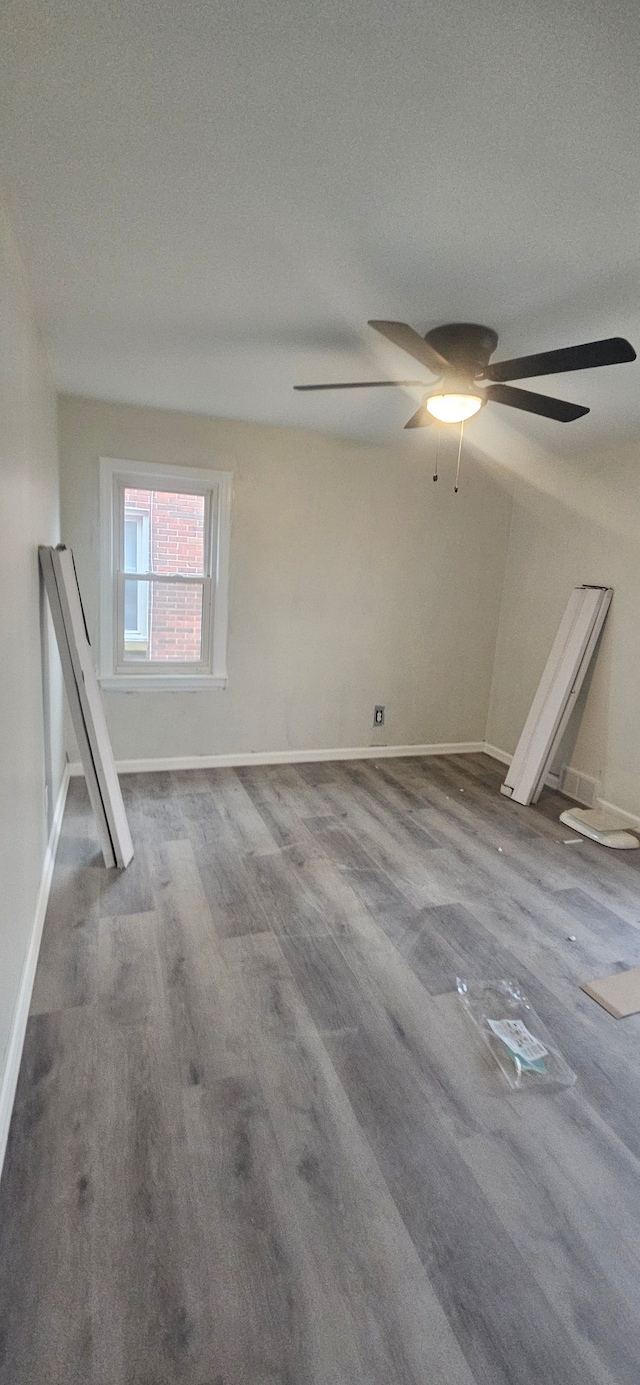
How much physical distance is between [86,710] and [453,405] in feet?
6.66

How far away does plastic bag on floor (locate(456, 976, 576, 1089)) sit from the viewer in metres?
1.84

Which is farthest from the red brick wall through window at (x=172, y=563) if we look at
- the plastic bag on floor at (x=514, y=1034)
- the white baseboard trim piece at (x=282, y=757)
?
the plastic bag on floor at (x=514, y=1034)

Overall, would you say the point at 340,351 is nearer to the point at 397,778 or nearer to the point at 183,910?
the point at 183,910

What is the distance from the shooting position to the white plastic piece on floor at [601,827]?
348 centimetres

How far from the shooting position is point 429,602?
15.3 ft

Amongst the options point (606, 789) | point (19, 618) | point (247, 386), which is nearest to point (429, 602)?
point (606, 789)

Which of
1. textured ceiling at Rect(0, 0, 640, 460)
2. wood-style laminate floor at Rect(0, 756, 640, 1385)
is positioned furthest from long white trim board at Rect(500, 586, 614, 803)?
textured ceiling at Rect(0, 0, 640, 460)

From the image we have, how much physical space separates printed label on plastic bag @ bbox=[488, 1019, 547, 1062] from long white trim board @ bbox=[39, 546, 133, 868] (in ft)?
5.84

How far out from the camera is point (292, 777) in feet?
13.8

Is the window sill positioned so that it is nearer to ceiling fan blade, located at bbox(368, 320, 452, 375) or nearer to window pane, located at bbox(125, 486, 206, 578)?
window pane, located at bbox(125, 486, 206, 578)

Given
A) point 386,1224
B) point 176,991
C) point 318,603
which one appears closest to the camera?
point 386,1224

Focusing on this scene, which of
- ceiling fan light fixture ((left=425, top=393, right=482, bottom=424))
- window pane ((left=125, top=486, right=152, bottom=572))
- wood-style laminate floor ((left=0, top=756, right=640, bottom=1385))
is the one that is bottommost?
wood-style laminate floor ((left=0, top=756, right=640, bottom=1385))

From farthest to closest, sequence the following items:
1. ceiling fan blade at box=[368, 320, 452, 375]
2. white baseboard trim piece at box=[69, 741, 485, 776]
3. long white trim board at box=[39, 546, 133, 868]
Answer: white baseboard trim piece at box=[69, 741, 485, 776] < long white trim board at box=[39, 546, 133, 868] < ceiling fan blade at box=[368, 320, 452, 375]

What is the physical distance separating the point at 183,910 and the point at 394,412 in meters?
2.80
